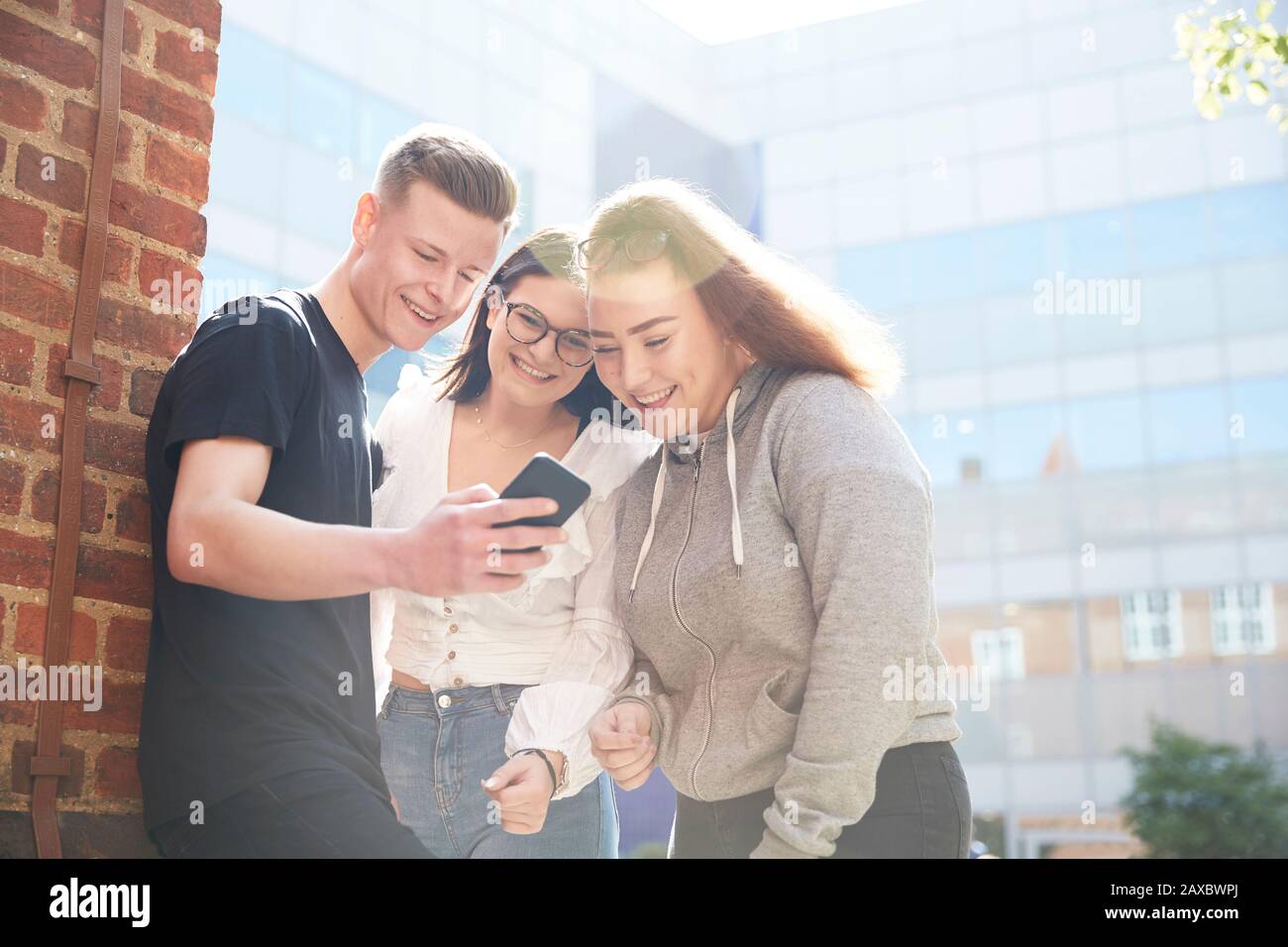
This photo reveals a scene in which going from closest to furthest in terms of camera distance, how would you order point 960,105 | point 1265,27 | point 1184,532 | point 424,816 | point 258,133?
point 424,816 < point 1265,27 < point 258,133 < point 1184,532 < point 960,105

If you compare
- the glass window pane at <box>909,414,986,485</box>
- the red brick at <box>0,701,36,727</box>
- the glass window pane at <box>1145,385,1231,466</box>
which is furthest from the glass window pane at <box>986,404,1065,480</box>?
the red brick at <box>0,701,36,727</box>

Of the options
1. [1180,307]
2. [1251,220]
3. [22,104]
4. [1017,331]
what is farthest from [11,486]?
[1251,220]

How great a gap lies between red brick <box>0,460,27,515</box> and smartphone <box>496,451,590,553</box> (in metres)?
0.85

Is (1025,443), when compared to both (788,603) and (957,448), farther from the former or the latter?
(788,603)

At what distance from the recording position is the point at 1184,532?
64.7 ft

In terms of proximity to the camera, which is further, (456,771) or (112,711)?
(456,771)

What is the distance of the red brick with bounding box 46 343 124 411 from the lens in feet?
7.93

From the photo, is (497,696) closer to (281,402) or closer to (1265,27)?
(281,402)

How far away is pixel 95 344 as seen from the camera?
98.6 inches

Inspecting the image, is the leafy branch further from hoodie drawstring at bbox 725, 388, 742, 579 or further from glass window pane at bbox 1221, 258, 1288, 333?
glass window pane at bbox 1221, 258, 1288, 333

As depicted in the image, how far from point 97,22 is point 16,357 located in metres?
0.67

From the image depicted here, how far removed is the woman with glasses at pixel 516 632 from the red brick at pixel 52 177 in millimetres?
879

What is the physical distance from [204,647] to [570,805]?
1.02 m

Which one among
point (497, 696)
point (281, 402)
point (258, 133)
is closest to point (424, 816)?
point (497, 696)
